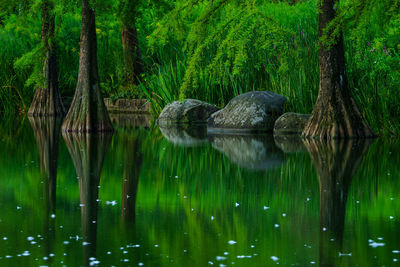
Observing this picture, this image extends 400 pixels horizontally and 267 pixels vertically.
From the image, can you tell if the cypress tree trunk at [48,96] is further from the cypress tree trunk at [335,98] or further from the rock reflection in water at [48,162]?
the cypress tree trunk at [335,98]

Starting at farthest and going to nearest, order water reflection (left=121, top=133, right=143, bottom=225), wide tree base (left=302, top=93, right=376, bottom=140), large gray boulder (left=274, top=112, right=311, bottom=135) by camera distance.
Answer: large gray boulder (left=274, top=112, right=311, bottom=135) < wide tree base (left=302, top=93, right=376, bottom=140) < water reflection (left=121, top=133, right=143, bottom=225)

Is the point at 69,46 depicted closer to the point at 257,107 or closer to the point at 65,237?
the point at 257,107

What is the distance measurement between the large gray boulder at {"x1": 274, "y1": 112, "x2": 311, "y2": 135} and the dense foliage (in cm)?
55

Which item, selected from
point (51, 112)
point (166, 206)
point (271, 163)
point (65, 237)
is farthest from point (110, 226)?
point (51, 112)

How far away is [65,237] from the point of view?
5.96 m

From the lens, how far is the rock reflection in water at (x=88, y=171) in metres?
6.02

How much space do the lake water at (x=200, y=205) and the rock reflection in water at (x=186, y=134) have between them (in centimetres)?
137

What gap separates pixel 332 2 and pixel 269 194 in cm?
720

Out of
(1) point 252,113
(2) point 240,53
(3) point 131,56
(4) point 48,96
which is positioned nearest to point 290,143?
(2) point 240,53

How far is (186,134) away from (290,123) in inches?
96.8

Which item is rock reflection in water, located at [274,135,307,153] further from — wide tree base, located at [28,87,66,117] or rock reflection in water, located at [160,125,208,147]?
wide tree base, located at [28,87,66,117]

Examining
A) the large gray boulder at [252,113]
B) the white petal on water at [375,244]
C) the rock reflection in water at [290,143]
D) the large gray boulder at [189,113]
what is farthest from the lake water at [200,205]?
the large gray boulder at [189,113]

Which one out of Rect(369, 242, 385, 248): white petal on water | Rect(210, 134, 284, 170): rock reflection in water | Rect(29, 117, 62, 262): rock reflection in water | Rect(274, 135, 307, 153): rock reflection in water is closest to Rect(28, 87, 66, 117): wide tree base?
Rect(29, 117, 62, 262): rock reflection in water

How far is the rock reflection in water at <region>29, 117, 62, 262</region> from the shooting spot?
6326 millimetres
